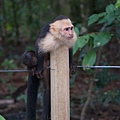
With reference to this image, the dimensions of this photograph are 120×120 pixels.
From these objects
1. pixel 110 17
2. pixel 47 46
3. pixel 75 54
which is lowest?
pixel 75 54

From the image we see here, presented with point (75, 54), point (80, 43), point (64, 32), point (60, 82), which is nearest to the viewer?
point (60, 82)

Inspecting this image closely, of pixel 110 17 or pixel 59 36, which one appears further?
pixel 110 17

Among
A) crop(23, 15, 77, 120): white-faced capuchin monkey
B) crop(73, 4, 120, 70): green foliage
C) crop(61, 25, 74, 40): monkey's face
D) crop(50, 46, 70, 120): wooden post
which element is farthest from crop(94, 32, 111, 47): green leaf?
crop(50, 46, 70, 120): wooden post

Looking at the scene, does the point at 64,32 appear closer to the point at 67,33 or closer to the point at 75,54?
the point at 67,33

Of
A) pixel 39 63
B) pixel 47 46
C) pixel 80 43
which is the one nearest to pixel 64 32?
pixel 47 46

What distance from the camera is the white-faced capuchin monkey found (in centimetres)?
230

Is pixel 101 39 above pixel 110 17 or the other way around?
the other way around

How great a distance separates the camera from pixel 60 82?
7.19 ft

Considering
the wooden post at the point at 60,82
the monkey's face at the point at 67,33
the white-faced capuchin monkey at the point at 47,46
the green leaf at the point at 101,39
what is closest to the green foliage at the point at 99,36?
the green leaf at the point at 101,39

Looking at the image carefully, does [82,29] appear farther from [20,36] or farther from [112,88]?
[20,36]

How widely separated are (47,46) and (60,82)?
0.24 m

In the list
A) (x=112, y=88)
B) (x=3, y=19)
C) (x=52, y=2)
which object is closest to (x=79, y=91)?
(x=112, y=88)

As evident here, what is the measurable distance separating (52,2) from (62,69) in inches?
187

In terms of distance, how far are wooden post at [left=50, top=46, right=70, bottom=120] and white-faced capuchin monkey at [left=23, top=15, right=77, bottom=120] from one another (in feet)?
0.18
